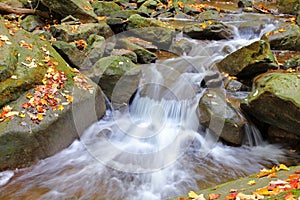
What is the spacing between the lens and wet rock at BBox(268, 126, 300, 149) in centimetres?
525

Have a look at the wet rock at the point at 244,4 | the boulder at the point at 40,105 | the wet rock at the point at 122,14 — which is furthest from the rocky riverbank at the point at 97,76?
the wet rock at the point at 244,4

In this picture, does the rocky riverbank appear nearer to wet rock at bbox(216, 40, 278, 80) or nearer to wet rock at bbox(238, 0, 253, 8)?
wet rock at bbox(216, 40, 278, 80)

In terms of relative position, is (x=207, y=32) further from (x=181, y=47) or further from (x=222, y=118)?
(x=222, y=118)

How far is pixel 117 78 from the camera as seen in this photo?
6.00 m

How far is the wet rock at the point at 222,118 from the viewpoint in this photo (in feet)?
17.0

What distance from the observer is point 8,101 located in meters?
4.55

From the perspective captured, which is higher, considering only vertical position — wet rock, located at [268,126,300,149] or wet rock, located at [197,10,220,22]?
wet rock, located at [197,10,220,22]

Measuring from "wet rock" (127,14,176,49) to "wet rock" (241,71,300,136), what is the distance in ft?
13.0

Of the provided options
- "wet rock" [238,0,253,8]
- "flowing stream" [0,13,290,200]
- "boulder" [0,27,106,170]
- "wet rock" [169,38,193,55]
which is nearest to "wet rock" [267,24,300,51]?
"wet rock" [169,38,193,55]

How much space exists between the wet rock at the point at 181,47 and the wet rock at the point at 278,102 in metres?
3.35

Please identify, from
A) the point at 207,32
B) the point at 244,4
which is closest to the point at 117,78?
the point at 207,32

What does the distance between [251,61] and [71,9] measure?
18.7 ft

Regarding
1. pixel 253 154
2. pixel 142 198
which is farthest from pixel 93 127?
pixel 253 154

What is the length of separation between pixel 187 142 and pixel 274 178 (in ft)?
8.41
